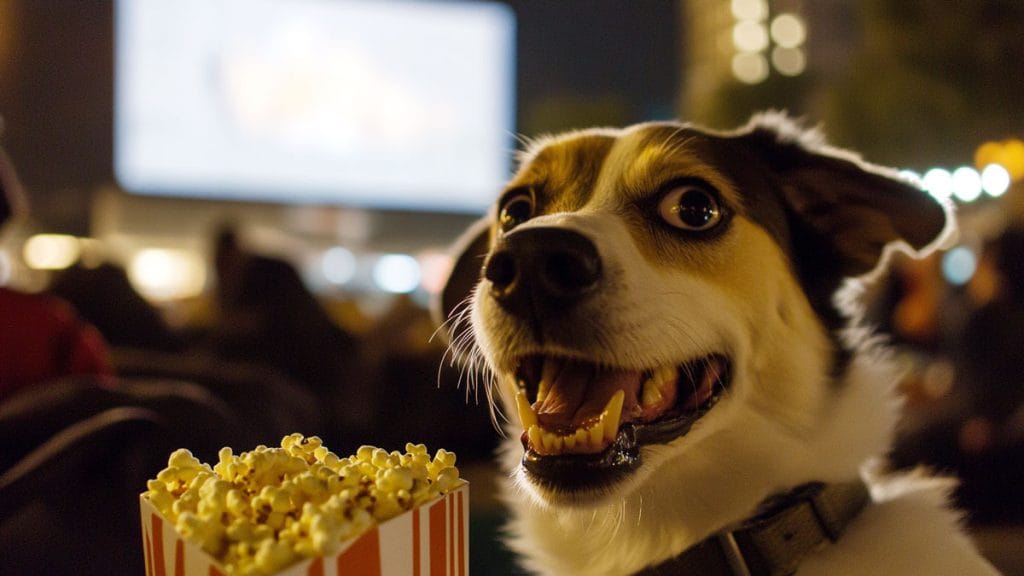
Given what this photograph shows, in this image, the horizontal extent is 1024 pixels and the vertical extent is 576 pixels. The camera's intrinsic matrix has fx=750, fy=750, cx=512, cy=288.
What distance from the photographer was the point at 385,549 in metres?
0.61

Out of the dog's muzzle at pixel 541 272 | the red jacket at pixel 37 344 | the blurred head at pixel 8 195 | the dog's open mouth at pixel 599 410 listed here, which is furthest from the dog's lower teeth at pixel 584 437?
the blurred head at pixel 8 195

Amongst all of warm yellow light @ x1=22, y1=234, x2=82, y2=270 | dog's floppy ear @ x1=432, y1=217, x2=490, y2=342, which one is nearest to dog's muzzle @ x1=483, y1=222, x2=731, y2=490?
dog's floppy ear @ x1=432, y1=217, x2=490, y2=342

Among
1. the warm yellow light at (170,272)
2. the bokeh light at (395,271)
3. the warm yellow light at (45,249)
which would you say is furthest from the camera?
the bokeh light at (395,271)

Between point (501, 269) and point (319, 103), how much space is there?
4.30 meters

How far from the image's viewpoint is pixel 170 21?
4.55m

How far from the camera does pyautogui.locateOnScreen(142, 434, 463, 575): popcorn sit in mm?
563

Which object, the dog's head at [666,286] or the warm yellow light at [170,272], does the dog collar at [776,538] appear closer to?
the dog's head at [666,286]

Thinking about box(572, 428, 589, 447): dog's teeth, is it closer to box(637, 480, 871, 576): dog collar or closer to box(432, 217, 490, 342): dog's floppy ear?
box(637, 480, 871, 576): dog collar

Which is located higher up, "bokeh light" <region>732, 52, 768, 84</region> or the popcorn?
"bokeh light" <region>732, 52, 768, 84</region>

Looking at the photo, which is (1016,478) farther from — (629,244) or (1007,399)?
(629,244)

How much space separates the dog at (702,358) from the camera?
0.94 meters

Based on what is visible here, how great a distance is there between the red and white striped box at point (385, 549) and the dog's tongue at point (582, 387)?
0.32 metres

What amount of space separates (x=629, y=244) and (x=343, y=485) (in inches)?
21.6

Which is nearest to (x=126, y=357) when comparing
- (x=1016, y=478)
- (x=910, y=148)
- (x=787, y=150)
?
(x=787, y=150)
